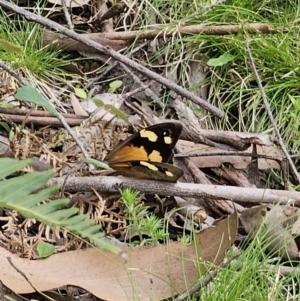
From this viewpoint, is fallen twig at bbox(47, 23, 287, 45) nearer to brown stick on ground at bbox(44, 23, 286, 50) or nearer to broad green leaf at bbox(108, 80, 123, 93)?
brown stick on ground at bbox(44, 23, 286, 50)

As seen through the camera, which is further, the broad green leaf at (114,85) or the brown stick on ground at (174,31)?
the brown stick on ground at (174,31)

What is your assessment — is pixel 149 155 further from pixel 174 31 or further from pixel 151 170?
pixel 174 31

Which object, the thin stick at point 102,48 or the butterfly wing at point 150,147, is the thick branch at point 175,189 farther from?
the thin stick at point 102,48

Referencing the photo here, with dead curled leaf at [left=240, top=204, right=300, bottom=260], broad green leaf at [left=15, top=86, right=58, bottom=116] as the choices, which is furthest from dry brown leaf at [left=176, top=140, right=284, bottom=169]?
broad green leaf at [left=15, top=86, right=58, bottom=116]

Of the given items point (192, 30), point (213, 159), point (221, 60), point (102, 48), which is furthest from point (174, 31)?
point (213, 159)

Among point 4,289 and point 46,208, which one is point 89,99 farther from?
point 46,208

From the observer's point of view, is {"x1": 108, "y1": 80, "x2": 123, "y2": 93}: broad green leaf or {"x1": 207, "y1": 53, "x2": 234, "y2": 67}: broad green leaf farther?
{"x1": 207, "y1": 53, "x2": 234, "y2": 67}: broad green leaf

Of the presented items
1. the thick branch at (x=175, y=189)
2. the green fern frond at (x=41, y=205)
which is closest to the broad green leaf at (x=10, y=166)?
the green fern frond at (x=41, y=205)
